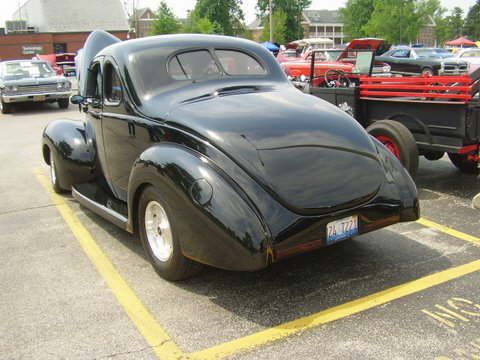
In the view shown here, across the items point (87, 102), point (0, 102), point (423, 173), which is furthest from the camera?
point (0, 102)

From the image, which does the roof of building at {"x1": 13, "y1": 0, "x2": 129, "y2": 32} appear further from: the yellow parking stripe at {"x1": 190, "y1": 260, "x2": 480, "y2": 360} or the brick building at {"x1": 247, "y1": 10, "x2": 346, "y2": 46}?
the brick building at {"x1": 247, "y1": 10, "x2": 346, "y2": 46}

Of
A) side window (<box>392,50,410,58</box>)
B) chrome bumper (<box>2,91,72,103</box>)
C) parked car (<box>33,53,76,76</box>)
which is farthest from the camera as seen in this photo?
parked car (<box>33,53,76,76</box>)

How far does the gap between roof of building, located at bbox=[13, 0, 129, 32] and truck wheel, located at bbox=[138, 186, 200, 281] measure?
214 ft

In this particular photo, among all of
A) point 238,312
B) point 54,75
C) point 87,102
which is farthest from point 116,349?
point 54,75

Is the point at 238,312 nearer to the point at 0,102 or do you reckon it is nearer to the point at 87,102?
the point at 87,102

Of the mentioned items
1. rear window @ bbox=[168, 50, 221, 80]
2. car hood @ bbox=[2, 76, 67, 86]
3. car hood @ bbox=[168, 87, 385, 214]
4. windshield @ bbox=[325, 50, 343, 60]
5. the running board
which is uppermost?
windshield @ bbox=[325, 50, 343, 60]

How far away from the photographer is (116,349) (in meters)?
3.18

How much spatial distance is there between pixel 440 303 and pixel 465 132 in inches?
117

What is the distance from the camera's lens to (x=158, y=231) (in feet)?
13.6

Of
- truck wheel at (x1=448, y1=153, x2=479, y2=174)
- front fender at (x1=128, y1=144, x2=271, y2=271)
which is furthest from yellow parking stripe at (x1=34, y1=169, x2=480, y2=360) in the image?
truck wheel at (x1=448, y1=153, x2=479, y2=174)

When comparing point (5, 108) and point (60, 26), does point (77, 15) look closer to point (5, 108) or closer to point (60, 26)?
point (60, 26)

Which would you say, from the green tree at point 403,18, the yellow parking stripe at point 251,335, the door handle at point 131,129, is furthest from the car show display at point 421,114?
the green tree at point 403,18

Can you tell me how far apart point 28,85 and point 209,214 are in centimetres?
1508

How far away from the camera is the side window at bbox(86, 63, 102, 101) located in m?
5.41
